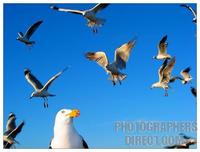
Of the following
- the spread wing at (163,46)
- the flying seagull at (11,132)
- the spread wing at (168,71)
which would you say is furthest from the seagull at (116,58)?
the flying seagull at (11,132)

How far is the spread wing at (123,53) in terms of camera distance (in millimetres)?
10047

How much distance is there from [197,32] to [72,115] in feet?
5.90

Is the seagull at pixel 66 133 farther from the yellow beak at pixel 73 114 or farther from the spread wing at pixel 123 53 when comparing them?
the spread wing at pixel 123 53

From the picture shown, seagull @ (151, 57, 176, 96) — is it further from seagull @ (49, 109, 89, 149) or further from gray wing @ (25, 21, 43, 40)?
gray wing @ (25, 21, 43, 40)

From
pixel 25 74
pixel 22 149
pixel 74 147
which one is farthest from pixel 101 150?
pixel 25 74

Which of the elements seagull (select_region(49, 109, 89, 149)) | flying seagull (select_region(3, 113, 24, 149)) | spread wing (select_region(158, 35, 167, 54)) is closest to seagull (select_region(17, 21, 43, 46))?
flying seagull (select_region(3, 113, 24, 149))

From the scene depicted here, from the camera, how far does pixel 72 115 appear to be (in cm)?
965

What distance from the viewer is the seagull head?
9.60 meters

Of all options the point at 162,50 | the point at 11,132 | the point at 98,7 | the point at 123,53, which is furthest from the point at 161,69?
the point at 11,132

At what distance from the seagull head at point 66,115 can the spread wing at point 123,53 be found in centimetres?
89

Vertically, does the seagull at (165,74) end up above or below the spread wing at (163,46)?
below

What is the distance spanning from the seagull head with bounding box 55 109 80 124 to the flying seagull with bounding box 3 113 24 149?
68cm

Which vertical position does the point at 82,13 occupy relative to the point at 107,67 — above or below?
above

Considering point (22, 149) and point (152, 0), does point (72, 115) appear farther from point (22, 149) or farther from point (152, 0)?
point (152, 0)
